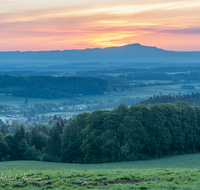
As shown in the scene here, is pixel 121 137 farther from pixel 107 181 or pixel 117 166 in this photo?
pixel 107 181

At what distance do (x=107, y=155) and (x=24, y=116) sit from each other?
136 meters

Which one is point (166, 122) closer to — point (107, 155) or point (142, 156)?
point (142, 156)

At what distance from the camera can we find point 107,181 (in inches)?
762

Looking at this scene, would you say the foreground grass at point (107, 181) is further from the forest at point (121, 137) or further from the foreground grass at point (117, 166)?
the forest at point (121, 137)

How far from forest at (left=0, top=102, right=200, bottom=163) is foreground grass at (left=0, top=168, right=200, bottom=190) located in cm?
2480

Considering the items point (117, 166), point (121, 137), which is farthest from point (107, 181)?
point (121, 137)

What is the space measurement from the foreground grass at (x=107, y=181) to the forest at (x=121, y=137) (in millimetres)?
24795

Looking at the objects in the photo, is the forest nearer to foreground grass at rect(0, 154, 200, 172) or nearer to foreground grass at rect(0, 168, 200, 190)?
foreground grass at rect(0, 154, 200, 172)

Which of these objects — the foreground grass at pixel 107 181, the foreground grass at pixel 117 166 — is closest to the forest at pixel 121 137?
the foreground grass at pixel 117 166

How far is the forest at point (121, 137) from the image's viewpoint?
1838 inches

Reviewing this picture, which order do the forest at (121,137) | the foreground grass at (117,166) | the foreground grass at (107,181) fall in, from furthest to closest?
the forest at (121,137)
the foreground grass at (117,166)
the foreground grass at (107,181)

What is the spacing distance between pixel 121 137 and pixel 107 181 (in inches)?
1187

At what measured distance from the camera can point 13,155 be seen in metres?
54.1

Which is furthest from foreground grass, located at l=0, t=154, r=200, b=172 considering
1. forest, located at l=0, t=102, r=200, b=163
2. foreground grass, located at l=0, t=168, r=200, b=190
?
forest, located at l=0, t=102, r=200, b=163
